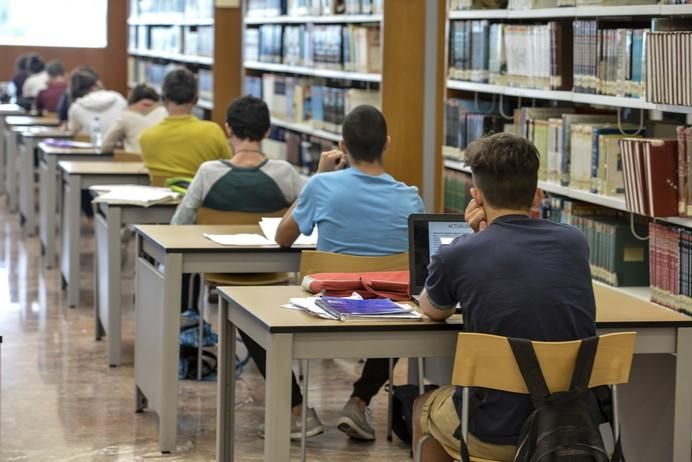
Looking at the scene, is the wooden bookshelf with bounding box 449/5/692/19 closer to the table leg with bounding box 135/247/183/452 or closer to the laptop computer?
the laptop computer

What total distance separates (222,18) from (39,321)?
408 centimetres

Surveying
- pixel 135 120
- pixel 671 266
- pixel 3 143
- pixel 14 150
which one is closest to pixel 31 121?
pixel 14 150

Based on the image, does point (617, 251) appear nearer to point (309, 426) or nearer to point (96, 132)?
point (309, 426)

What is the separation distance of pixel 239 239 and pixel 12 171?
23.5ft

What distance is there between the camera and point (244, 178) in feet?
18.4

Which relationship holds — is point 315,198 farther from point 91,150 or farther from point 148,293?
point 91,150

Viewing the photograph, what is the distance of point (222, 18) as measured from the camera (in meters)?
10.4

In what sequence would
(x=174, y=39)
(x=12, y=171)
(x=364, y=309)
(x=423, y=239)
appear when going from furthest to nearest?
(x=174, y=39) < (x=12, y=171) < (x=423, y=239) < (x=364, y=309)

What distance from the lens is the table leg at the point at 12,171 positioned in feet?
36.9

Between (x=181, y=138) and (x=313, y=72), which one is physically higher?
(x=313, y=72)

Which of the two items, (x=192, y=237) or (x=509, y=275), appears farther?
(x=192, y=237)

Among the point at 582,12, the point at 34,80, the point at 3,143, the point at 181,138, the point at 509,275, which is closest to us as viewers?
the point at 509,275

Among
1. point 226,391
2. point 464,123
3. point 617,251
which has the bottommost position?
point 226,391

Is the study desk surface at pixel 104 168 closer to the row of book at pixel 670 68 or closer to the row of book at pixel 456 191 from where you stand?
the row of book at pixel 456 191
